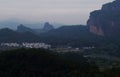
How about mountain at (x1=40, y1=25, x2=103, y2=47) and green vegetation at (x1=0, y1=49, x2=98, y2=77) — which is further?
mountain at (x1=40, y1=25, x2=103, y2=47)

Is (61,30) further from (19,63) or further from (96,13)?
(19,63)

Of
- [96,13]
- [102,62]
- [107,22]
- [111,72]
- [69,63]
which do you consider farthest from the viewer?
[96,13]

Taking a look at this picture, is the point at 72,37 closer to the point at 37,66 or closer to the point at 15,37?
the point at 15,37

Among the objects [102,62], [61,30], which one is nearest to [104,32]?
[61,30]

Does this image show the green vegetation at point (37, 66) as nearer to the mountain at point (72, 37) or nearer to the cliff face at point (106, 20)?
the mountain at point (72, 37)

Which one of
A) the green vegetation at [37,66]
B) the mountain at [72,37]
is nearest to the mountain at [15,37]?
the mountain at [72,37]

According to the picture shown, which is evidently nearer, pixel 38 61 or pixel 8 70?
pixel 8 70

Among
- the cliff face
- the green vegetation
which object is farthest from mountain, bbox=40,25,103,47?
the green vegetation

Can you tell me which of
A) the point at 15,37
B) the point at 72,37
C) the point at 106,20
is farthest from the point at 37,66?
the point at 72,37

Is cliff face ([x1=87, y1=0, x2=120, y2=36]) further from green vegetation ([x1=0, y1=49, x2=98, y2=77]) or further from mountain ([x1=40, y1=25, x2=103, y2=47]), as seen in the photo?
green vegetation ([x1=0, y1=49, x2=98, y2=77])
